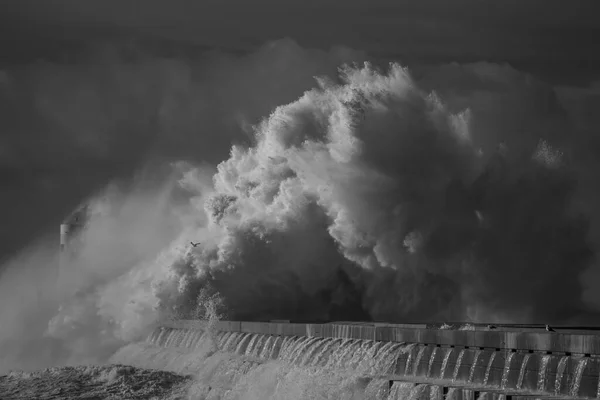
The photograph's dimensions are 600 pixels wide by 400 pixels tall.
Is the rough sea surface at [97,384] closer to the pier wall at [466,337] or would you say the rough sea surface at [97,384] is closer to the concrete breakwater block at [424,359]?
the concrete breakwater block at [424,359]

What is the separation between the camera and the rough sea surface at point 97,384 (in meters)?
35.8

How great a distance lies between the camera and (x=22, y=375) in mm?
44000

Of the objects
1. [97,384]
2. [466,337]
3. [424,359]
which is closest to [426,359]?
[424,359]

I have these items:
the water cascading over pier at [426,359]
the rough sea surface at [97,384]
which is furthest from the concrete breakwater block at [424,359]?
the rough sea surface at [97,384]

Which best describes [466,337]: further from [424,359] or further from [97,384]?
[97,384]

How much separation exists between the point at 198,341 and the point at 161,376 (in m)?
6.27

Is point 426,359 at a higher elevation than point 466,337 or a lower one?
lower

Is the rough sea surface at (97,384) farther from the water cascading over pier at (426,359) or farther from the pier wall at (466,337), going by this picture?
the pier wall at (466,337)

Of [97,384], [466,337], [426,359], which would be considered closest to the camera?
[466,337]

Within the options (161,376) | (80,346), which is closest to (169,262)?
(80,346)

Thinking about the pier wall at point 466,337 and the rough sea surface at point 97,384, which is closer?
the pier wall at point 466,337

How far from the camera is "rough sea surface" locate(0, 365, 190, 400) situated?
35.8 metres

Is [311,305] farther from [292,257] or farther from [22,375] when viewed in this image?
[22,375]

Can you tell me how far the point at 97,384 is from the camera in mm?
38375
